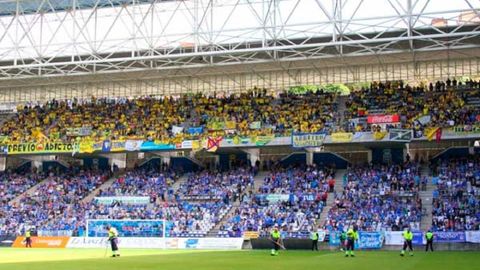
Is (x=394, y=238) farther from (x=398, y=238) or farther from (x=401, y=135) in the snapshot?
(x=401, y=135)

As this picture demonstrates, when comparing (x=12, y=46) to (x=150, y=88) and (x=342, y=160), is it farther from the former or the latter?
(x=342, y=160)

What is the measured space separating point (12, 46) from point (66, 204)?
43.0ft

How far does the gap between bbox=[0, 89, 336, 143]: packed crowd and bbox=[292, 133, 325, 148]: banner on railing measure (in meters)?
1.15

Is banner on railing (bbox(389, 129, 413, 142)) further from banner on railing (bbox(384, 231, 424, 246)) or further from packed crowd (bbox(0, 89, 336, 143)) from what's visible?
banner on railing (bbox(384, 231, 424, 246))

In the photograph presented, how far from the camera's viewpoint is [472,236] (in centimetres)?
3972

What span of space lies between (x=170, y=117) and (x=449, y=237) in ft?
87.8

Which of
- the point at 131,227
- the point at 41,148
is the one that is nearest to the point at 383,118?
the point at 131,227

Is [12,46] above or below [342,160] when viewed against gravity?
above

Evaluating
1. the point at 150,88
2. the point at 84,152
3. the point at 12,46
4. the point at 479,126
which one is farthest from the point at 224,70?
the point at 479,126

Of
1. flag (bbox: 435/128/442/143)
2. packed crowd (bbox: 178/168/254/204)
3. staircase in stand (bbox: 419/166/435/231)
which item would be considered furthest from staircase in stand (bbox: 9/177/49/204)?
flag (bbox: 435/128/442/143)

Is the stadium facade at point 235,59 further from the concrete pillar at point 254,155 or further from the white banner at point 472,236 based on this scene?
the white banner at point 472,236

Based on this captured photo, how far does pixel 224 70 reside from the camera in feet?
192

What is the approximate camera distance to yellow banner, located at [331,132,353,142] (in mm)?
50019

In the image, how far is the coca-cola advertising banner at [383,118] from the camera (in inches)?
1976
